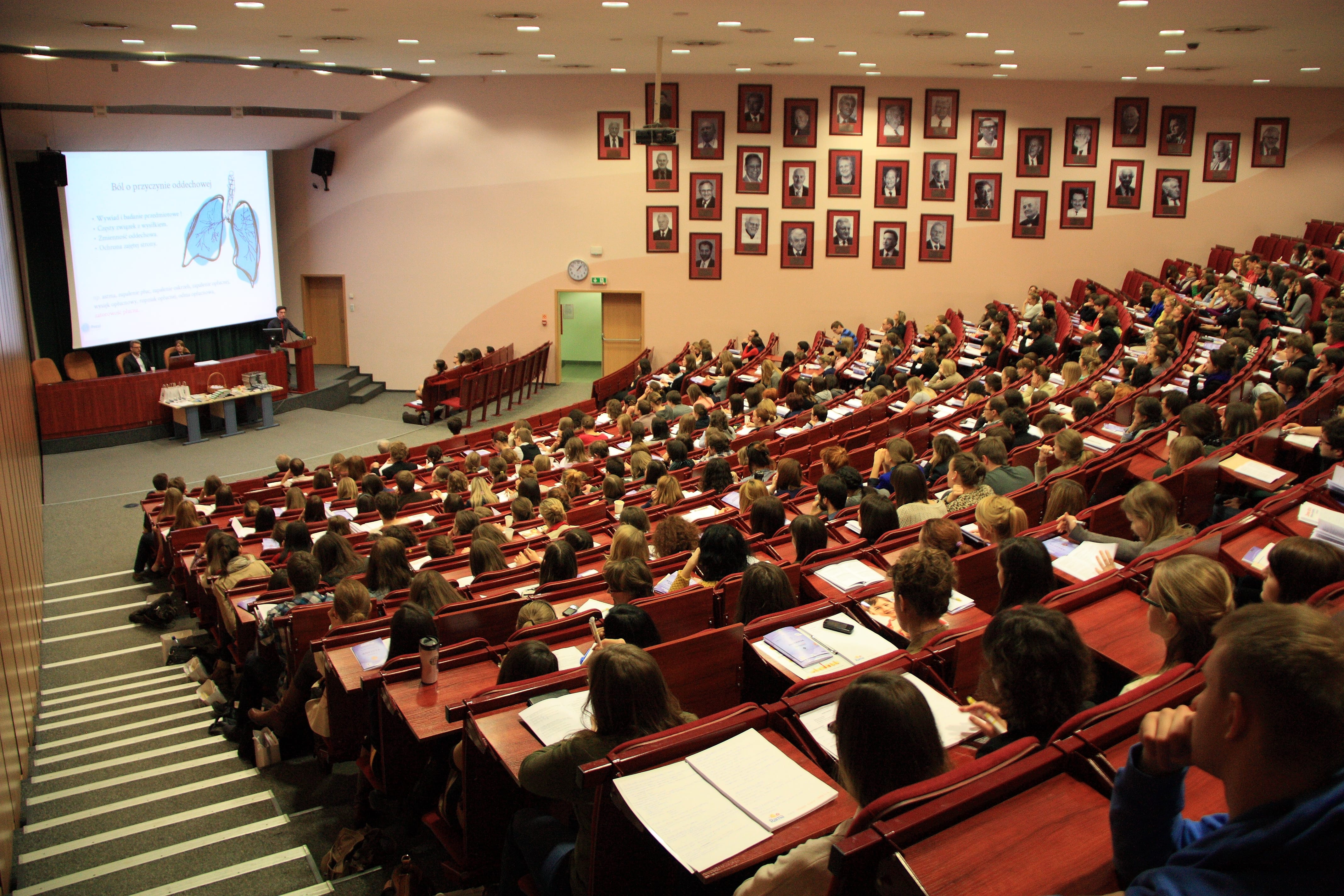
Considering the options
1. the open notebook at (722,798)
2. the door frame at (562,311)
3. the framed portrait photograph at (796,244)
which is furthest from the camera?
the door frame at (562,311)

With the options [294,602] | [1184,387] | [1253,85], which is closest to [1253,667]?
[294,602]

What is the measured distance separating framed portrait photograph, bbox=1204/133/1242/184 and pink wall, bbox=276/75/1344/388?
0.10 metres

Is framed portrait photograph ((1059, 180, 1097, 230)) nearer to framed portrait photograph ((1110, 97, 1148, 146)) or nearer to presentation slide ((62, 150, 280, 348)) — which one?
framed portrait photograph ((1110, 97, 1148, 146))

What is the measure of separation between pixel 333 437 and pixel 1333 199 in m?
16.1

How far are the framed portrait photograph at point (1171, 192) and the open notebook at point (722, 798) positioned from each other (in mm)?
15417

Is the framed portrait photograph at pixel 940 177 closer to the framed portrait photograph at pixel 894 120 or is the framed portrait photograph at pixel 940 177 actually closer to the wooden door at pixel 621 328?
the framed portrait photograph at pixel 894 120

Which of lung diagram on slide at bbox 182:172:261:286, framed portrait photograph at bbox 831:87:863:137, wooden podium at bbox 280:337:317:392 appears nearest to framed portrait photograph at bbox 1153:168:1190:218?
framed portrait photograph at bbox 831:87:863:137

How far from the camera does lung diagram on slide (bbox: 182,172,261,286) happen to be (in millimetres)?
14422

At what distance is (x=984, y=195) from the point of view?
1519cm

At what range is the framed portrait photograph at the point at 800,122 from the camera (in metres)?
15.0

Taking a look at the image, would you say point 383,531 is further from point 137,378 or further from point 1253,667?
point 137,378

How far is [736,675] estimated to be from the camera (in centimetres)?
334

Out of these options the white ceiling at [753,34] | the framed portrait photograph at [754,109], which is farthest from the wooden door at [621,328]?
the white ceiling at [753,34]

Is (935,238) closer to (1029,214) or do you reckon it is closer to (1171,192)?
(1029,214)
